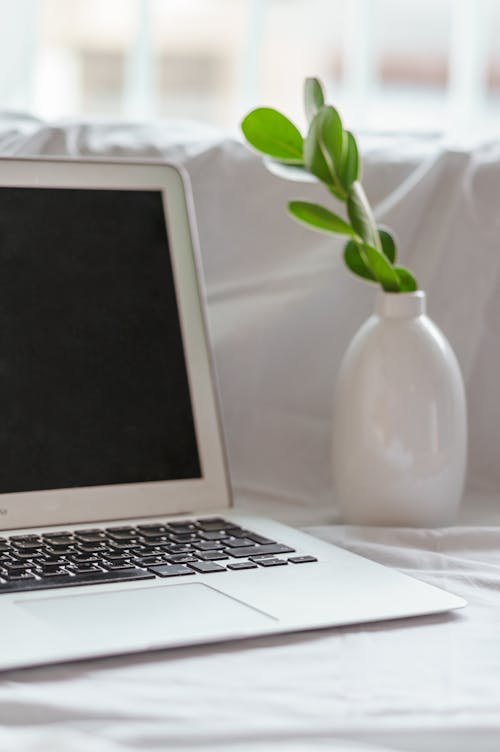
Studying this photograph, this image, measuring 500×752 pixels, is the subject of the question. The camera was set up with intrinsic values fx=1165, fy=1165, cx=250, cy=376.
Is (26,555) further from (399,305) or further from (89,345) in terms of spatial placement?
(399,305)

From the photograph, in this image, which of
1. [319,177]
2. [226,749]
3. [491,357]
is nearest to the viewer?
[226,749]

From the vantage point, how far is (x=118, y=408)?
97 cm

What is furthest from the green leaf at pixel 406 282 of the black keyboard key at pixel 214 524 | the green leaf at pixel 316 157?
the black keyboard key at pixel 214 524

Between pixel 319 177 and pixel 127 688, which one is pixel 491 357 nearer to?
pixel 319 177

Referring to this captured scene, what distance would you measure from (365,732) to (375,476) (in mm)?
439

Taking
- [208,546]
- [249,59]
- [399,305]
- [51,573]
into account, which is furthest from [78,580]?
[249,59]

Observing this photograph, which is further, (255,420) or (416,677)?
(255,420)

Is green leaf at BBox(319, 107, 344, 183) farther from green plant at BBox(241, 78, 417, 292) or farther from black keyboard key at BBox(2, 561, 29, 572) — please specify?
black keyboard key at BBox(2, 561, 29, 572)

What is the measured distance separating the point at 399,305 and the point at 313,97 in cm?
19

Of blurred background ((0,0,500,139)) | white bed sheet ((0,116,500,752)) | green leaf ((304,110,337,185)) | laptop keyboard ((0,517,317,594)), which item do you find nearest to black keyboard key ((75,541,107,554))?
laptop keyboard ((0,517,317,594))

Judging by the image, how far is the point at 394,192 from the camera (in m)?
1.18

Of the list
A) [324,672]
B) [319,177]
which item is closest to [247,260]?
[319,177]

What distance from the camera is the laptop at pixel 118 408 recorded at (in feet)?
2.59

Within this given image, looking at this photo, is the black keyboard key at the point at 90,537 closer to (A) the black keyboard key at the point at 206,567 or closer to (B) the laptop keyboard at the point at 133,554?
(B) the laptop keyboard at the point at 133,554
